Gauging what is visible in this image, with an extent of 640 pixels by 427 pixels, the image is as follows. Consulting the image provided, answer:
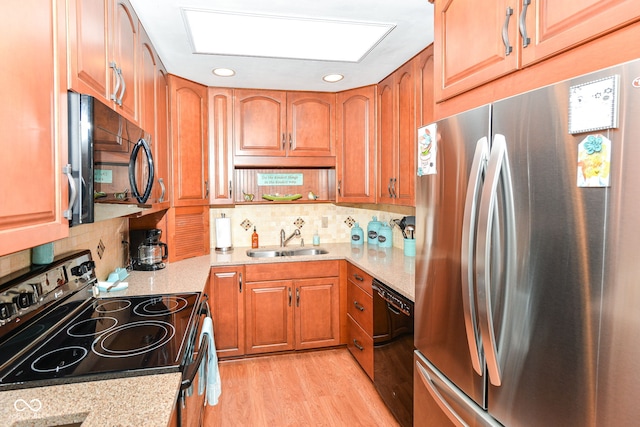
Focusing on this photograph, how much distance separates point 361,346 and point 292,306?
2.10 feet

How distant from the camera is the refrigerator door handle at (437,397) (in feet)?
4.23

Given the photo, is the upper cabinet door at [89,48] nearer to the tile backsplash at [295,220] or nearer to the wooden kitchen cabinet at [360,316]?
the wooden kitchen cabinet at [360,316]

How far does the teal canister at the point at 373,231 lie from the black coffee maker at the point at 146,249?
1.79 metres

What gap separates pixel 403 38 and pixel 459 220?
138 cm

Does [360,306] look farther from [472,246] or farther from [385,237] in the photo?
[472,246]

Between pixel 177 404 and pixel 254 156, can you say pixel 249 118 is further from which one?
pixel 177 404

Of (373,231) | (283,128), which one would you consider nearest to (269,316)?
(373,231)

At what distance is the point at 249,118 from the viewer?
321 centimetres

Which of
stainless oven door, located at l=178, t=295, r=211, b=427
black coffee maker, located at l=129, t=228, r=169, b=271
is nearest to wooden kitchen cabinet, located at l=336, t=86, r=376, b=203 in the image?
black coffee maker, located at l=129, t=228, r=169, b=271

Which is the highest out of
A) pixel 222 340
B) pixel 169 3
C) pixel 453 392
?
pixel 169 3

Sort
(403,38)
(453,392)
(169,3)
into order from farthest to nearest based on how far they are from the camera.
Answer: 1. (403,38)
2. (169,3)
3. (453,392)

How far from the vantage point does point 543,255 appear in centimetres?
93

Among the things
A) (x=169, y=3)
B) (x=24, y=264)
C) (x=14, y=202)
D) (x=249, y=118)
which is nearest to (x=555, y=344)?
(x=14, y=202)

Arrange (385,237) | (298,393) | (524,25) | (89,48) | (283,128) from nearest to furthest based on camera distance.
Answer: (524,25), (89,48), (298,393), (283,128), (385,237)
